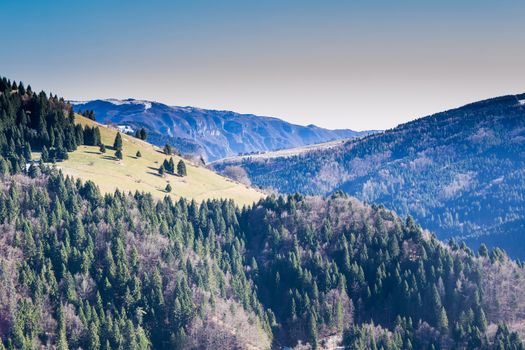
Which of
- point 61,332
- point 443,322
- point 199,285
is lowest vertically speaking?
point 443,322

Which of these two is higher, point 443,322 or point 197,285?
point 197,285

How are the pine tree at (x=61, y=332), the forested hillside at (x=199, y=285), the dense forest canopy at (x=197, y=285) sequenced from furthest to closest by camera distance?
the dense forest canopy at (x=197, y=285), the forested hillside at (x=199, y=285), the pine tree at (x=61, y=332)

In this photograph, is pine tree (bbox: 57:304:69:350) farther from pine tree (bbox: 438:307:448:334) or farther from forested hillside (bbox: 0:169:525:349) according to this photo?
pine tree (bbox: 438:307:448:334)

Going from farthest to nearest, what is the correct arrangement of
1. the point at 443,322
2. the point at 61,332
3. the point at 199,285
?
the point at 443,322 < the point at 199,285 < the point at 61,332

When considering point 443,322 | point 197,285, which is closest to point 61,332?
point 197,285

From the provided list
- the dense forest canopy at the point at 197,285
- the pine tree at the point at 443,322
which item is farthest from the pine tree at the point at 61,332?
the pine tree at the point at 443,322

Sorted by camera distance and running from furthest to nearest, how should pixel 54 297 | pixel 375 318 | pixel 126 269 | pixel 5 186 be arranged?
Result: pixel 375 318, pixel 5 186, pixel 126 269, pixel 54 297

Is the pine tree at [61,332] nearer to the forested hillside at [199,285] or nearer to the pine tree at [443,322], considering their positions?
the forested hillside at [199,285]

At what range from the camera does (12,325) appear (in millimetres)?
133750

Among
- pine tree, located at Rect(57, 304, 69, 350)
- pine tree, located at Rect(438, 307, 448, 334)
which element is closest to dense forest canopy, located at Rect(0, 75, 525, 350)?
pine tree, located at Rect(57, 304, 69, 350)

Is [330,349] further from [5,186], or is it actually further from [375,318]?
[5,186]

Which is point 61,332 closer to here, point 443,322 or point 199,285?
point 199,285

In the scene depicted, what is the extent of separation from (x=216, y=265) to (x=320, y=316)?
35.9m

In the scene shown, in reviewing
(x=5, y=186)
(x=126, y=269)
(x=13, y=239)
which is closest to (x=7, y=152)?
(x=5, y=186)
